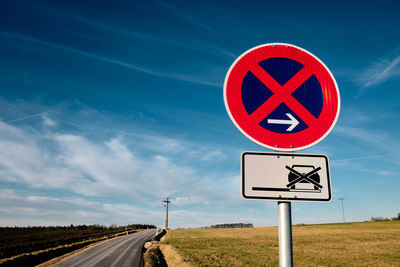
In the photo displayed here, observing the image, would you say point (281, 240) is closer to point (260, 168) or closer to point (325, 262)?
point (260, 168)

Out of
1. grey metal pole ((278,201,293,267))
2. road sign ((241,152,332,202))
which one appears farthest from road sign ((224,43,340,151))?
grey metal pole ((278,201,293,267))

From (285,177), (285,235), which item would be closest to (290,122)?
(285,177)

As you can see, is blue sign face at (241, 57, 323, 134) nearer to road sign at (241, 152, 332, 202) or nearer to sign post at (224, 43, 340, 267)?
sign post at (224, 43, 340, 267)

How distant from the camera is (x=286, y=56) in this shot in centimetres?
211

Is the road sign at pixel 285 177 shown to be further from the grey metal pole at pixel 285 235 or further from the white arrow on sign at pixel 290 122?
the white arrow on sign at pixel 290 122

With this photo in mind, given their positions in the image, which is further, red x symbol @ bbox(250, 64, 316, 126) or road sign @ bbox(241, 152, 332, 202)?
red x symbol @ bbox(250, 64, 316, 126)

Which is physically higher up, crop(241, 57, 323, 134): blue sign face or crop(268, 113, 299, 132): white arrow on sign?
crop(241, 57, 323, 134): blue sign face

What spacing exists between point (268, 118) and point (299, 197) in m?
0.60

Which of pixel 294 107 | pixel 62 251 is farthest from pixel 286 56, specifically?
pixel 62 251

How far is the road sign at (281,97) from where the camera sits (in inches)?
74.7

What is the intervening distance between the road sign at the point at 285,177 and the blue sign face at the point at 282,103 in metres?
0.24

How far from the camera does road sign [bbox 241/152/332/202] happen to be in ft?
5.70

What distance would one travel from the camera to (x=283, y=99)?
1.96m

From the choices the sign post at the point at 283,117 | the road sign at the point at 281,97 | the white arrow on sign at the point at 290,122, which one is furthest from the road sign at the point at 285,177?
the white arrow on sign at the point at 290,122
